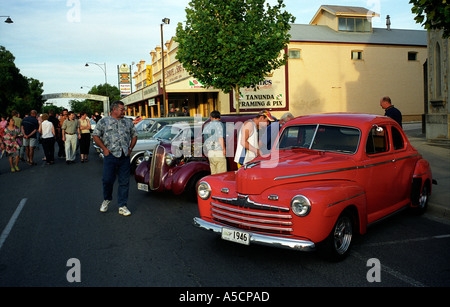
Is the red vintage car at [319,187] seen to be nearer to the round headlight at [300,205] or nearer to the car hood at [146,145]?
the round headlight at [300,205]

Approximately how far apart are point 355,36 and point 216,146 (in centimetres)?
3063

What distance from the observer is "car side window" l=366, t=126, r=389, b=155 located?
17.3ft

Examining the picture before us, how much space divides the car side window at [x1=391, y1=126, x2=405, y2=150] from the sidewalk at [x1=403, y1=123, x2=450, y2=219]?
4.78 ft

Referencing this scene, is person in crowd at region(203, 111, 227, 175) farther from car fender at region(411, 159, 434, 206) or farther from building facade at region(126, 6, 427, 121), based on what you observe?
building facade at region(126, 6, 427, 121)

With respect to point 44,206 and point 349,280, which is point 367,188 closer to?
point 349,280

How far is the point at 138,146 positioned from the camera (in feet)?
37.0

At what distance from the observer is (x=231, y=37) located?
1939cm

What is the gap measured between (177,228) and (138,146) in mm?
5790

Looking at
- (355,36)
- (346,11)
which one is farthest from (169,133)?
(346,11)

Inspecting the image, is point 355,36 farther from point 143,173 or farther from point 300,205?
point 300,205

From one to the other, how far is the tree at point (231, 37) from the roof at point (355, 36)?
11187mm

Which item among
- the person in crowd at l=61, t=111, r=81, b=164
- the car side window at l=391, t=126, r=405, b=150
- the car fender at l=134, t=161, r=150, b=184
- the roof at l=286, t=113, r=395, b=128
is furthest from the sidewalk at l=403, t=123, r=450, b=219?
the person in crowd at l=61, t=111, r=81, b=164

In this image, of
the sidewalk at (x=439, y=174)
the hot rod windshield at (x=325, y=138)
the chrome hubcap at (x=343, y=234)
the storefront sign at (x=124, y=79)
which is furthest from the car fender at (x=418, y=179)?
the storefront sign at (x=124, y=79)
